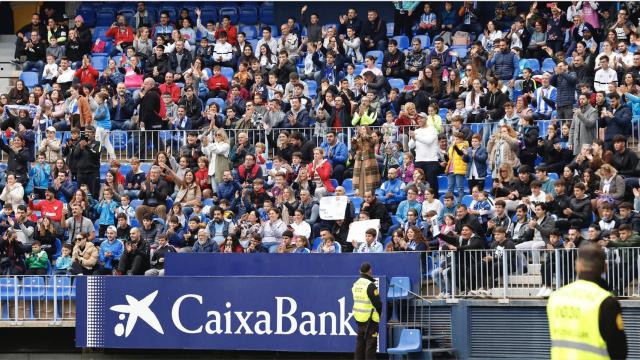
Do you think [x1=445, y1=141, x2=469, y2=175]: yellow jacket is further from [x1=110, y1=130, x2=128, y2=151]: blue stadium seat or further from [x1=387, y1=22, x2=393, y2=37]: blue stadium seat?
[x1=110, y1=130, x2=128, y2=151]: blue stadium seat

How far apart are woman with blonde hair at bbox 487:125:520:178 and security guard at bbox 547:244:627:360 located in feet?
43.0

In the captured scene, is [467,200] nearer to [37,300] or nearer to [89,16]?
[37,300]

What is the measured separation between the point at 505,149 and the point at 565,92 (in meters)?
1.70

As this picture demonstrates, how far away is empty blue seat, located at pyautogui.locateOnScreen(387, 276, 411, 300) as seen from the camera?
2028 centimetres

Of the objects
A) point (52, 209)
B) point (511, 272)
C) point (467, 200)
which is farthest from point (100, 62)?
point (511, 272)

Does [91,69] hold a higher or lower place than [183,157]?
higher

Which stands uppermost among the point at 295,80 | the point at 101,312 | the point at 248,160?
the point at 295,80

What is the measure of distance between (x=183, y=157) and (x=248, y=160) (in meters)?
1.40

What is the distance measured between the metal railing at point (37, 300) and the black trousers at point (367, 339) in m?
5.62

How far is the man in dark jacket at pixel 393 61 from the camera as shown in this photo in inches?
1057

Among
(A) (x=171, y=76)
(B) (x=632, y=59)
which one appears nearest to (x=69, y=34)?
(A) (x=171, y=76)

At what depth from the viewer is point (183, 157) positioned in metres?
24.9

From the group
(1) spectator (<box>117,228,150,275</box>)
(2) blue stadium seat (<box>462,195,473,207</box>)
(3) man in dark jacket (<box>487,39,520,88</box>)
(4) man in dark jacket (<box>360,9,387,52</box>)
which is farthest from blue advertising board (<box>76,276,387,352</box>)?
(4) man in dark jacket (<box>360,9,387,52</box>)

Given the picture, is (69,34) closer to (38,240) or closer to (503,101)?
(38,240)
